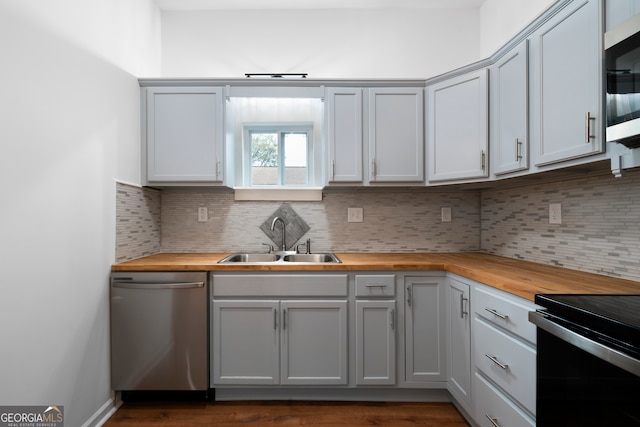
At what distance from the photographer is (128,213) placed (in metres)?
2.16

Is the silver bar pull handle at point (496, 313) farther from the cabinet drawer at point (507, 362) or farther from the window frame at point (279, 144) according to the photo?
the window frame at point (279, 144)

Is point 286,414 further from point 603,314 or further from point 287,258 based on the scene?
point 603,314

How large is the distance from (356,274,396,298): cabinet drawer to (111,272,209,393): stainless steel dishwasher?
104 cm

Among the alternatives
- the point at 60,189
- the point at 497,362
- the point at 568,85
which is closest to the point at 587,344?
the point at 497,362

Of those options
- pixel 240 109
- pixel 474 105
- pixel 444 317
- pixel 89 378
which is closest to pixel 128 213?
pixel 89 378

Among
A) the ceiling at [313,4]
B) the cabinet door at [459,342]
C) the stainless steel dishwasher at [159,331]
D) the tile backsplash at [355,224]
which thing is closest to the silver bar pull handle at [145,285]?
the stainless steel dishwasher at [159,331]

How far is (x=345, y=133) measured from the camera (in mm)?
2309

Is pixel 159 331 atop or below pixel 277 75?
below

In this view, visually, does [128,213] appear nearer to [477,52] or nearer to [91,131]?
[91,131]

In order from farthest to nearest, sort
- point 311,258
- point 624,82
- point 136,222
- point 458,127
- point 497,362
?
point 311,258 → point 136,222 → point 458,127 → point 497,362 → point 624,82

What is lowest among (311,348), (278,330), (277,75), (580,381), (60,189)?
(311,348)

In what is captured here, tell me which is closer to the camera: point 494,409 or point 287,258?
point 494,409

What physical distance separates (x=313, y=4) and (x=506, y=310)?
2.76m

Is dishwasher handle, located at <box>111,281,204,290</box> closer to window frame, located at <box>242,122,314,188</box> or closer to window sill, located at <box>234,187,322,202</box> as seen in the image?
window sill, located at <box>234,187,322,202</box>
